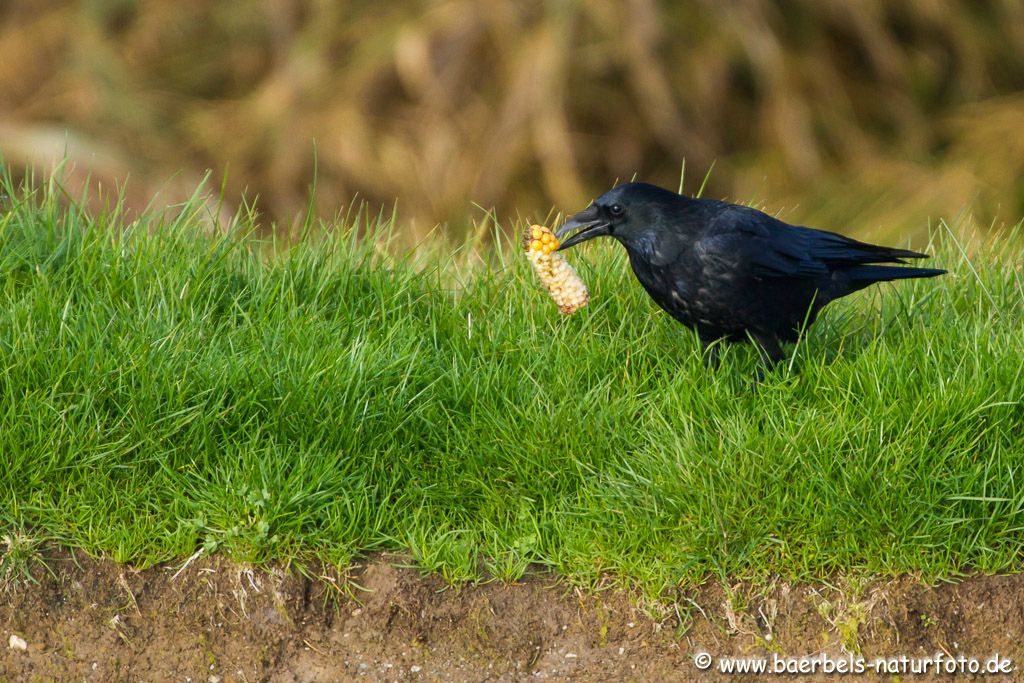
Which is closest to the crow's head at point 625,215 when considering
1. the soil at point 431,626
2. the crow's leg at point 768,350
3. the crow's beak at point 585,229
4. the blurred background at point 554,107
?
the crow's beak at point 585,229

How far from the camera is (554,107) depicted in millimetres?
7340

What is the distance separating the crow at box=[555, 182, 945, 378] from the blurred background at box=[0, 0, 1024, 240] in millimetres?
3296

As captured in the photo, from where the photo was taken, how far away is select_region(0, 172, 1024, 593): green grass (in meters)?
3.26

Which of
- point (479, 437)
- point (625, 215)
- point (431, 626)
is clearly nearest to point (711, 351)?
point (625, 215)

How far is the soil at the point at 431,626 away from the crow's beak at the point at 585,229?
112 cm

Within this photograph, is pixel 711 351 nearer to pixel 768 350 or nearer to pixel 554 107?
pixel 768 350

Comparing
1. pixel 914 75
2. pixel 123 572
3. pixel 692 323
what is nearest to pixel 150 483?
pixel 123 572

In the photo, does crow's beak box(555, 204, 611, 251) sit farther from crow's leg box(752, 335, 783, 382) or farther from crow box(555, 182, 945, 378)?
crow's leg box(752, 335, 783, 382)

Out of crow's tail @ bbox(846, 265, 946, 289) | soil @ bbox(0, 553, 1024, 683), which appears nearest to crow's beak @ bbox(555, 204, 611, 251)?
crow's tail @ bbox(846, 265, 946, 289)

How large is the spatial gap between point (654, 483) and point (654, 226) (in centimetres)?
84

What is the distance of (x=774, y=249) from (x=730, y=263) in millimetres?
186

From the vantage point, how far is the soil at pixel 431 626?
3143 mm

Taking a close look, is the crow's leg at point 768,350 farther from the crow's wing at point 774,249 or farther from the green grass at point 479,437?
the crow's wing at point 774,249

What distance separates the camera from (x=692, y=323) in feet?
12.3
